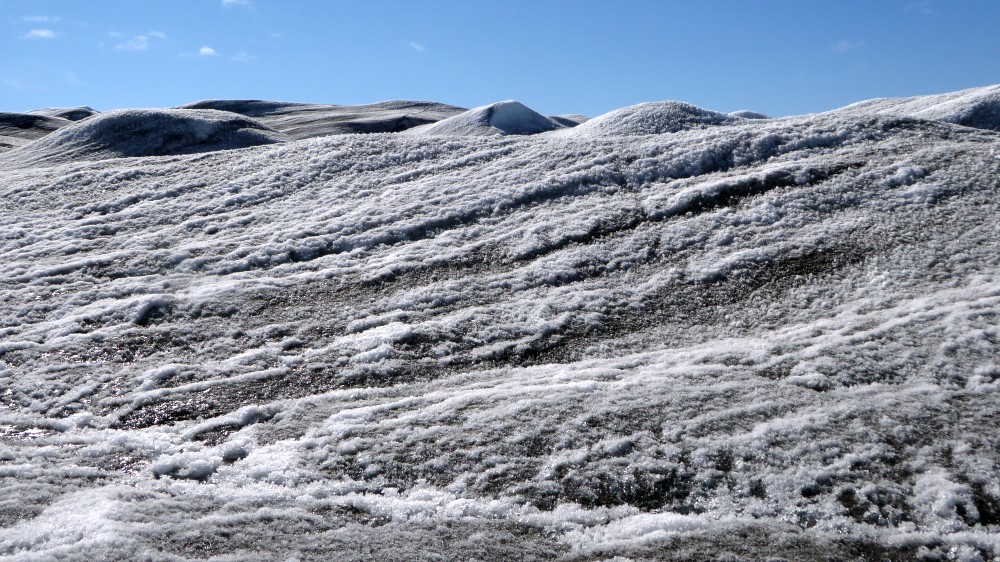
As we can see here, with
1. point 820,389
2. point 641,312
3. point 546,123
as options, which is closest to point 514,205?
point 641,312

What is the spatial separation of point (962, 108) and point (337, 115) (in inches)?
1258

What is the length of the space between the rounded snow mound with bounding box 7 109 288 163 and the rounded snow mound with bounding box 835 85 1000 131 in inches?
817

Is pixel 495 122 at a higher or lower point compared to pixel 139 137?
higher

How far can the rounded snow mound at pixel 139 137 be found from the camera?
803 inches

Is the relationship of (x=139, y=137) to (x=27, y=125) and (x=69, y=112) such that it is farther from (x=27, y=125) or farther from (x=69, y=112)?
(x=69, y=112)

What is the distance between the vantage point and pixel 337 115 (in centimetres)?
4019

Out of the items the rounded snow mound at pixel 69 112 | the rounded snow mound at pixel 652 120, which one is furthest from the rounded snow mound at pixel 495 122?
the rounded snow mound at pixel 69 112

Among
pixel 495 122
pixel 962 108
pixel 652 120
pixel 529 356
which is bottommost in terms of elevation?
pixel 529 356

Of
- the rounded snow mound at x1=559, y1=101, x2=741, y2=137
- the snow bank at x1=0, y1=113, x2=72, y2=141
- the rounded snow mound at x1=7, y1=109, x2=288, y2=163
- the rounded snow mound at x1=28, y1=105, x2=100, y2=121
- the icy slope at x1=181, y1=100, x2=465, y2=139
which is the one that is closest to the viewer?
the rounded snow mound at x1=559, y1=101, x2=741, y2=137

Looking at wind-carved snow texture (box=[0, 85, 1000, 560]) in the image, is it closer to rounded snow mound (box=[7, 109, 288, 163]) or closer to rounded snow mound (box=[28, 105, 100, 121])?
rounded snow mound (box=[7, 109, 288, 163])

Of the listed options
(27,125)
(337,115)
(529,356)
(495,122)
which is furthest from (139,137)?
(27,125)

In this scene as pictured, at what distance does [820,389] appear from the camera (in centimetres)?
590

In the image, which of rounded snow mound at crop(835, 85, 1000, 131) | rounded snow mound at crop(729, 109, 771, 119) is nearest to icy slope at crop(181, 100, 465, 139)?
rounded snow mound at crop(729, 109, 771, 119)

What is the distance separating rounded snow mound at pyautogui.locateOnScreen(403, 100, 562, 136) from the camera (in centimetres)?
2388
